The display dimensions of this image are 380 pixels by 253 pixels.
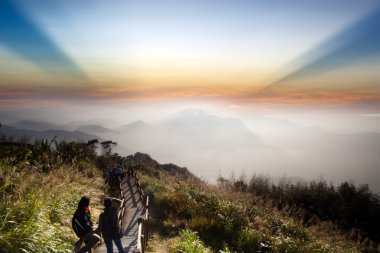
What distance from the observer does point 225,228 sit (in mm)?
14273

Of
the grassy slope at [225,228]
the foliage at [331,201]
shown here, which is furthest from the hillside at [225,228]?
the foliage at [331,201]

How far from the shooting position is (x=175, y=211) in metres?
17.8

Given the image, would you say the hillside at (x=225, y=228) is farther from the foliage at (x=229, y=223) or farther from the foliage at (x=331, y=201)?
the foliage at (x=331, y=201)

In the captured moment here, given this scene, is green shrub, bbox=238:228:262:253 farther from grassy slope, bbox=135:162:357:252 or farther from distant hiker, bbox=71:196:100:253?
distant hiker, bbox=71:196:100:253

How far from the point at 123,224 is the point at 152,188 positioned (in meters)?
8.99

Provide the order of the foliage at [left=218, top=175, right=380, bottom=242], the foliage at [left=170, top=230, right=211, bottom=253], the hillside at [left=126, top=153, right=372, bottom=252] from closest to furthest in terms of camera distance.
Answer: the foliage at [left=170, top=230, right=211, bottom=253] < the hillside at [left=126, top=153, right=372, bottom=252] < the foliage at [left=218, top=175, right=380, bottom=242]

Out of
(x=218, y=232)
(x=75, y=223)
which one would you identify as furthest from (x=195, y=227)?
(x=75, y=223)

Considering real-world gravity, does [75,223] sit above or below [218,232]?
above

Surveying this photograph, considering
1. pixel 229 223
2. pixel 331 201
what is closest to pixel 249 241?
pixel 229 223

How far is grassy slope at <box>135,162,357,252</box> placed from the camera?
485 inches

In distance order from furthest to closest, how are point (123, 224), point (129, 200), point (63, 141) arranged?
1. point (63, 141)
2. point (129, 200)
3. point (123, 224)

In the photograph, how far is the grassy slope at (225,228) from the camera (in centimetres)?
1232

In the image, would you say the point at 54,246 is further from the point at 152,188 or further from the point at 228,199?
the point at 152,188

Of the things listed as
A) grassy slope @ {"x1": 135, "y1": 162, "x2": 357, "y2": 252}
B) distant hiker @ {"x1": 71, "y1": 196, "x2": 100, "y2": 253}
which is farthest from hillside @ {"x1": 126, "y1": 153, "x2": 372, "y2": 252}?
distant hiker @ {"x1": 71, "y1": 196, "x2": 100, "y2": 253}
